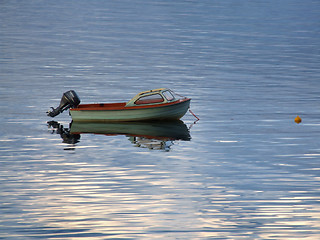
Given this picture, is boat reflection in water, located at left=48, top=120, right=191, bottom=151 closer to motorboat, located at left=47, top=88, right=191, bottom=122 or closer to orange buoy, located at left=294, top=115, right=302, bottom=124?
motorboat, located at left=47, top=88, right=191, bottom=122

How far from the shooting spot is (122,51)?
96.6 meters

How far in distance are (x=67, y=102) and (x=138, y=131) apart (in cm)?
612

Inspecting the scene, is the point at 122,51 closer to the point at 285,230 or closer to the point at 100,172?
the point at 100,172

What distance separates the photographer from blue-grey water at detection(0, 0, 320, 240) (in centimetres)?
2717

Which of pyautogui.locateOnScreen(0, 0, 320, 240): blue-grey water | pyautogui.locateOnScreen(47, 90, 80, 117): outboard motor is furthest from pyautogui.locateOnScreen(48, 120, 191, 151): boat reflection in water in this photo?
pyautogui.locateOnScreen(47, 90, 80, 117): outboard motor

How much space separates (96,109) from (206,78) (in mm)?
25175

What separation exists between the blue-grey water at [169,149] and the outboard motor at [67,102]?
83cm

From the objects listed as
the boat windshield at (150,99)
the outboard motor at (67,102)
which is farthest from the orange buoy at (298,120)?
the outboard motor at (67,102)

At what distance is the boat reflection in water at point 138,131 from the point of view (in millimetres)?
42750

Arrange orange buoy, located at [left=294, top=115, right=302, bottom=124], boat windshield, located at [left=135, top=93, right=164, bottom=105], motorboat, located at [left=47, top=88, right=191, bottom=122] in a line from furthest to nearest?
orange buoy, located at [left=294, top=115, right=302, bottom=124]
boat windshield, located at [left=135, top=93, right=164, bottom=105]
motorboat, located at [left=47, top=88, right=191, bottom=122]

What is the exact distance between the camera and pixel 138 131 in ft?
151

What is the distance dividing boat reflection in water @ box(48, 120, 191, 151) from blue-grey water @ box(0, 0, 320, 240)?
0.34 meters

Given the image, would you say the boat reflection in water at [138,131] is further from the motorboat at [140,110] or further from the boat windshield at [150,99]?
the boat windshield at [150,99]

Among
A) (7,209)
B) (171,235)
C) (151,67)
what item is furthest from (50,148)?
(151,67)
